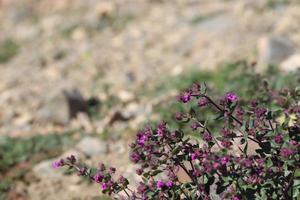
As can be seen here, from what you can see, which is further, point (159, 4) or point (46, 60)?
point (159, 4)

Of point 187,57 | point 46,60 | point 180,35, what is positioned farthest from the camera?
point 46,60

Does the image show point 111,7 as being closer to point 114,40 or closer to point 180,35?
point 114,40

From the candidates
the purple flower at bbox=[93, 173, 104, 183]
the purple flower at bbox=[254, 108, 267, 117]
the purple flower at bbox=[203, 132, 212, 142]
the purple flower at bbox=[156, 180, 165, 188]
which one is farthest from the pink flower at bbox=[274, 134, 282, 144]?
the purple flower at bbox=[93, 173, 104, 183]

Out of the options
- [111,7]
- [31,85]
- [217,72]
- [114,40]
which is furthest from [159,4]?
[217,72]

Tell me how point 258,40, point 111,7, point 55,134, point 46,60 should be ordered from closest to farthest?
point 55,134 → point 258,40 → point 46,60 → point 111,7

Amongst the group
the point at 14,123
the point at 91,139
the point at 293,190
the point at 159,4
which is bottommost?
the point at 293,190

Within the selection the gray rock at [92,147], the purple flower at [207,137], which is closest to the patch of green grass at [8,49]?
the gray rock at [92,147]

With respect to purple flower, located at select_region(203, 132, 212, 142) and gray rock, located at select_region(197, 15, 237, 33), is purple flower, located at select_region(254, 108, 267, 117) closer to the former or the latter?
purple flower, located at select_region(203, 132, 212, 142)
